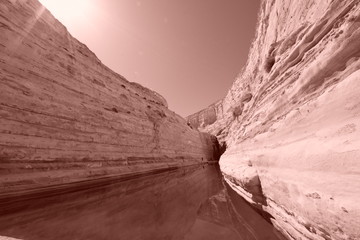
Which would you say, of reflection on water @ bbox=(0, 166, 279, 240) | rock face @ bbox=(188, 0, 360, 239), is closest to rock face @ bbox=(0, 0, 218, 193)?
reflection on water @ bbox=(0, 166, 279, 240)

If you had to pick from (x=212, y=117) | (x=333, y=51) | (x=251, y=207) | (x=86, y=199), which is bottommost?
(x=251, y=207)

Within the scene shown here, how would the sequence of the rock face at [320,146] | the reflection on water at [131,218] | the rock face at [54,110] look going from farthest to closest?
the rock face at [54,110] → the reflection on water at [131,218] → the rock face at [320,146]

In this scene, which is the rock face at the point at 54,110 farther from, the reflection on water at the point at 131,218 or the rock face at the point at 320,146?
the rock face at the point at 320,146

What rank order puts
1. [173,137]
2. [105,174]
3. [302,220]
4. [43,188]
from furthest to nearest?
[173,137] → [105,174] → [43,188] → [302,220]

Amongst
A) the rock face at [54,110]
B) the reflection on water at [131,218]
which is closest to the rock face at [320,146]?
the reflection on water at [131,218]

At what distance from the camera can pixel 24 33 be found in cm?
531

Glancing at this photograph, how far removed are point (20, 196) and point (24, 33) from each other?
14.6ft

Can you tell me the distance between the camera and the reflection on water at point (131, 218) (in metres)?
2.50

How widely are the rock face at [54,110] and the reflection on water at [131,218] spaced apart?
1.20m

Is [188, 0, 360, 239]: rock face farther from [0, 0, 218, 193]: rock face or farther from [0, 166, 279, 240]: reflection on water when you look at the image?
[0, 0, 218, 193]: rock face

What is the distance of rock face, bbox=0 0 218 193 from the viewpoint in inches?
178

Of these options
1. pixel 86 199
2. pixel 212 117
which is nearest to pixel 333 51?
pixel 86 199

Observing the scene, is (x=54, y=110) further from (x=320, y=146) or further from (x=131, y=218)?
(x=320, y=146)

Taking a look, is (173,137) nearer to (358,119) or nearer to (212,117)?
(358,119)
